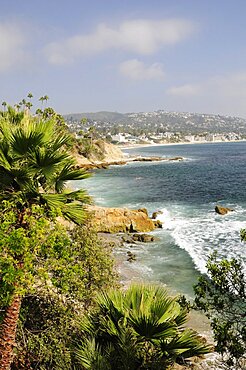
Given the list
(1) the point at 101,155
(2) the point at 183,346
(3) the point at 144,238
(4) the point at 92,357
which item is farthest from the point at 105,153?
(4) the point at 92,357

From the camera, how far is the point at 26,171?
7.00 meters

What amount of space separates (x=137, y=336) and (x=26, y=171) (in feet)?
12.5

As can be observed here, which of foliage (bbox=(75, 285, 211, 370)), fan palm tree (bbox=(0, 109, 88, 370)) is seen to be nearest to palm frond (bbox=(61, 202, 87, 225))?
→ fan palm tree (bbox=(0, 109, 88, 370))

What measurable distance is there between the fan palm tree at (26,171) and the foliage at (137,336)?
1.45 meters

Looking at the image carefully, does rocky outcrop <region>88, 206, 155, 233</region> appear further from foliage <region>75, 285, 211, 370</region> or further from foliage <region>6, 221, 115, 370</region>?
foliage <region>75, 285, 211, 370</region>

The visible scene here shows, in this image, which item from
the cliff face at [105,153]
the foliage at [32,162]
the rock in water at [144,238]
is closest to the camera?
the foliage at [32,162]

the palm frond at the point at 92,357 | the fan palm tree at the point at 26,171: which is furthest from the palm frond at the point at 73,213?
the palm frond at the point at 92,357

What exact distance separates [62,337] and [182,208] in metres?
32.2

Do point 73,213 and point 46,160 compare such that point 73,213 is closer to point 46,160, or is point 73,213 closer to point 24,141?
point 46,160

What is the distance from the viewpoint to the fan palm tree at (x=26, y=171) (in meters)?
6.82

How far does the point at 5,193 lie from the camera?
7059 millimetres

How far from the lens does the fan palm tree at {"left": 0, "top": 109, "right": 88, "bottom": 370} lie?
6820 millimetres

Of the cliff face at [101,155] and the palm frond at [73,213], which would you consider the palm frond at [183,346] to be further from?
the cliff face at [101,155]

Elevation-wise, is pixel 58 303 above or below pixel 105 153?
below
